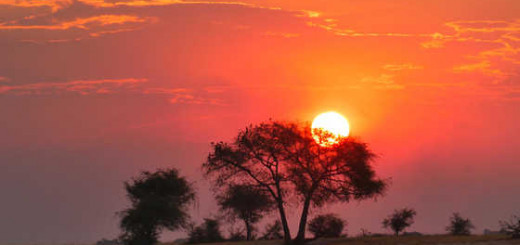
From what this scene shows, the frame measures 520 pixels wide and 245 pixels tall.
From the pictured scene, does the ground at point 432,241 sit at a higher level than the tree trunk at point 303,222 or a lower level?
lower

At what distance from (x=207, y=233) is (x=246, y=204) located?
40.6 feet

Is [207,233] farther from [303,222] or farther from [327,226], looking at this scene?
[303,222]

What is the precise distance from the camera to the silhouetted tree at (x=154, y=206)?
80.8 m

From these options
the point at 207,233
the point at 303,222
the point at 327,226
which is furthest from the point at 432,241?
the point at 207,233

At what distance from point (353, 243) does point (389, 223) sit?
18294 mm

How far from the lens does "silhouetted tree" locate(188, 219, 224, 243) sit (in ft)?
303

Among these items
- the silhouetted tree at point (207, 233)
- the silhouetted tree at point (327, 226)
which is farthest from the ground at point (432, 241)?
the silhouetted tree at point (207, 233)

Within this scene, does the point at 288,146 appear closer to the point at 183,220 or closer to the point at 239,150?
the point at 239,150

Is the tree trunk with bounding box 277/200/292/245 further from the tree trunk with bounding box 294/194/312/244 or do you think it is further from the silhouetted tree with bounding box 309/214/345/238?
the silhouetted tree with bounding box 309/214/345/238

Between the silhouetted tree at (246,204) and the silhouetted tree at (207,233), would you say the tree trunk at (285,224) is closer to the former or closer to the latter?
the silhouetted tree at (246,204)

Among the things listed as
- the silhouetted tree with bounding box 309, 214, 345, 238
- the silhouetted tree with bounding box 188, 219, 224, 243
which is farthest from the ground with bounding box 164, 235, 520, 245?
the silhouetted tree with bounding box 188, 219, 224, 243

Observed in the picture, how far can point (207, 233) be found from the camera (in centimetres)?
9294

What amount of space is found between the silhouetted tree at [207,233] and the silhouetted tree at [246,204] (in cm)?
550

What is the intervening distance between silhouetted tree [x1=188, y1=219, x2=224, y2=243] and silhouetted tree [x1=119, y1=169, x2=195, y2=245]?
9.65 metres
